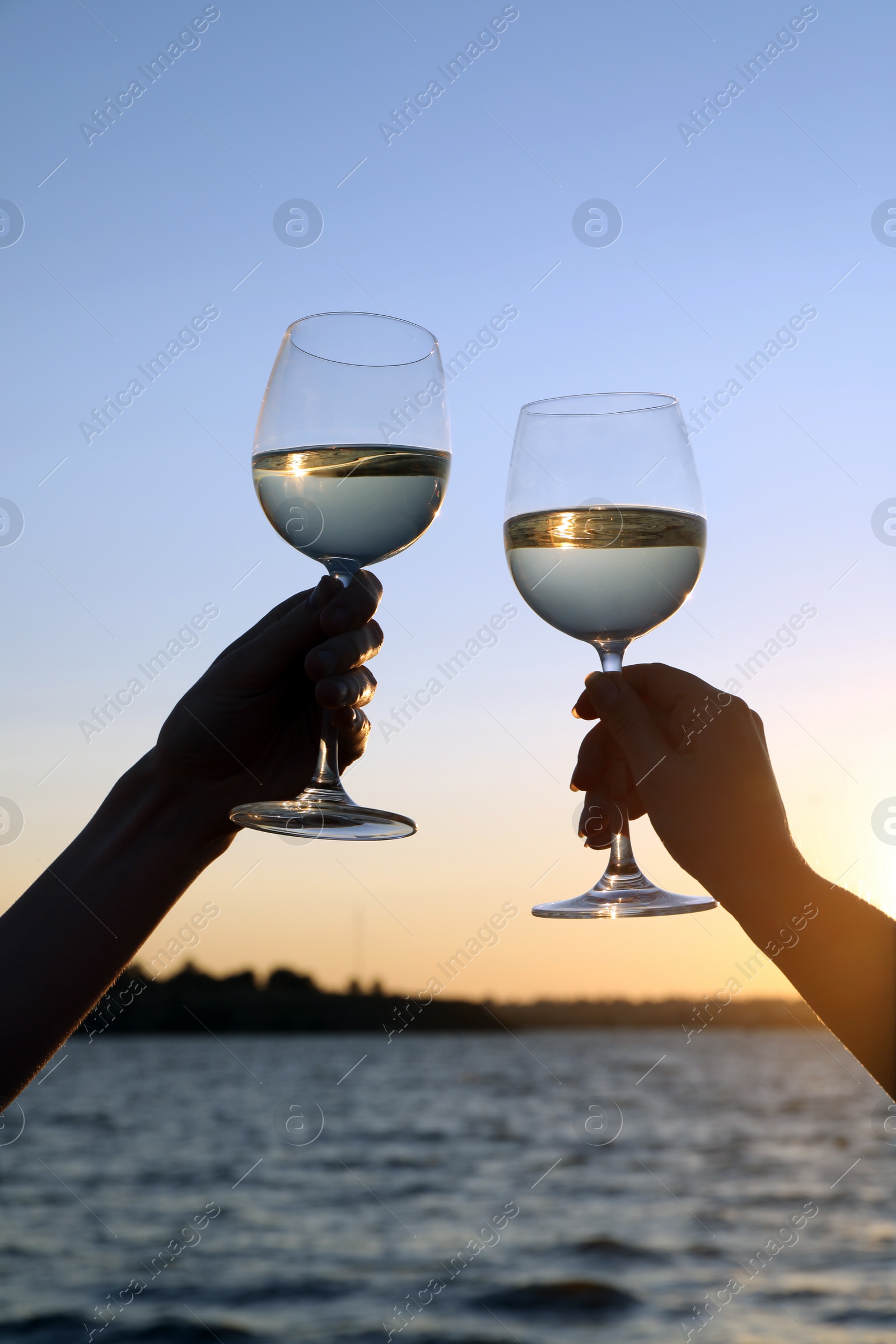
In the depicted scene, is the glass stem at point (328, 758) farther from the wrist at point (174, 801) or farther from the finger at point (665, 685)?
the finger at point (665, 685)

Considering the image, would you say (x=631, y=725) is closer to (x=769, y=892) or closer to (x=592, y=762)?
(x=592, y=762)

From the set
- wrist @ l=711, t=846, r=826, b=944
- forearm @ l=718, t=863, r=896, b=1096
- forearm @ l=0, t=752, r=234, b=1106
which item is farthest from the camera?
forearm @ l=0, t=752, r=234, b=1106

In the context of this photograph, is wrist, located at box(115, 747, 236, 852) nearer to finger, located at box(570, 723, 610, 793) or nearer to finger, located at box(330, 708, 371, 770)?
finger, located at box(330, 708, 371, 770)

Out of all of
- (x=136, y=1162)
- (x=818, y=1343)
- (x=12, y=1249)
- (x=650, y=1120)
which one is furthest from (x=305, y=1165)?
(x=818, y=1343)

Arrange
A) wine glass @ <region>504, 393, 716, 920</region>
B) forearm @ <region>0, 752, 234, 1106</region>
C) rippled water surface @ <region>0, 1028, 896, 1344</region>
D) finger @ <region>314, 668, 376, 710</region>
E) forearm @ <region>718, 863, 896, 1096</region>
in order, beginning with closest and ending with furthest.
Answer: forearm @ <region>718, 863, 896, 1096</region> < wine glass @ <region>504, 393, 716, 920</region> < finger @ <region>314, 668, 376, 710</region> < forearm @ <region>0, 752, 234, 1106</region> < rippled water surface @ <region>0, 1028, 896, 1344</region>

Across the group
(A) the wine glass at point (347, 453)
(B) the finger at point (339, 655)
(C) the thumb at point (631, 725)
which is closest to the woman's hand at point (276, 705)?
(B) the finger at point (339, 655)

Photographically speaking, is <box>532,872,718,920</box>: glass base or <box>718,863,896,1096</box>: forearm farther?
<box>532,872,718,920</box>: glass base

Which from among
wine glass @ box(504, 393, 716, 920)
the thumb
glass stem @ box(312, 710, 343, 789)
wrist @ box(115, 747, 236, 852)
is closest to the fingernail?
the thumb

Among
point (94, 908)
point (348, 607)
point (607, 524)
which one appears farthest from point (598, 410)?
point (94, 908)
